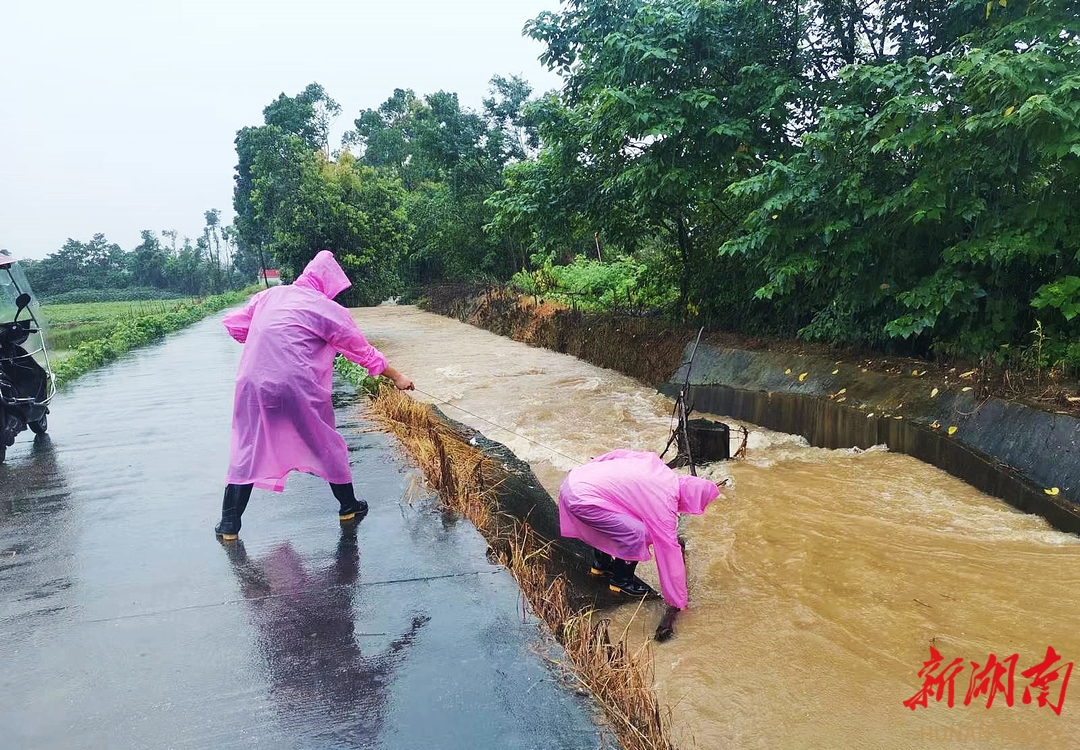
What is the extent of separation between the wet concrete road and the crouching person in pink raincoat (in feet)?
2.24

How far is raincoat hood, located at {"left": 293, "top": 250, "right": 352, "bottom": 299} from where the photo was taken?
14.9 ft

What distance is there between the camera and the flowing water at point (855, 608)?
11.2 feet

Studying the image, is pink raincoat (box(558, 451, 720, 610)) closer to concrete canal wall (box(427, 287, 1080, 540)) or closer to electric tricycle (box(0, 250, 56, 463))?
concrete canal wall (box(427, 287, 1080, 540))

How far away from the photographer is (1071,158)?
19.4ft

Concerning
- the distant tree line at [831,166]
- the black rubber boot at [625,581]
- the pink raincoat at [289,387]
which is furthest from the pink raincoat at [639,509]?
the distant tree line at [831,166]

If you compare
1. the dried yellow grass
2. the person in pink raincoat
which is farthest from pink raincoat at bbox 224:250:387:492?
the dried yellow grass

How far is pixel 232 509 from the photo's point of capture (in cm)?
422

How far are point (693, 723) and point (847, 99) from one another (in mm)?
7331

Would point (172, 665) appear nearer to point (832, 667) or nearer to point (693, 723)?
point (693, 723)

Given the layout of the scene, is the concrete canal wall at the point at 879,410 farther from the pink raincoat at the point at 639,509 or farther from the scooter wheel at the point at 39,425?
the scooter wheel at the point at 39,425

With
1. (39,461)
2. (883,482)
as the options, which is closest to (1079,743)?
(883,482)

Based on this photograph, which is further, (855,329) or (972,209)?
(855,329)

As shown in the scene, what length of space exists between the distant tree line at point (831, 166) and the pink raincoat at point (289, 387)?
203 inches

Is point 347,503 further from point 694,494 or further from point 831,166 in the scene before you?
point 831,166
